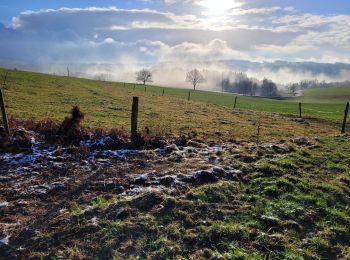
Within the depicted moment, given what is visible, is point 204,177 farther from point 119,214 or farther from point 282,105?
point 282,105

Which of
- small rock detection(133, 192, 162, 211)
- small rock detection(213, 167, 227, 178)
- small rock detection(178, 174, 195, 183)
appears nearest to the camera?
small rock detection(133, 192, 162, 211)

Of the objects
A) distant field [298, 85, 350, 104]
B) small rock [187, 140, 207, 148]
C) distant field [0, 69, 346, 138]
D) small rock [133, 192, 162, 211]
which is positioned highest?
distant field [298, 85, 350, 104]

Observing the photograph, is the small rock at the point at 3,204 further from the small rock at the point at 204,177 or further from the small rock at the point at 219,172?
the small rock at the point at 219,172

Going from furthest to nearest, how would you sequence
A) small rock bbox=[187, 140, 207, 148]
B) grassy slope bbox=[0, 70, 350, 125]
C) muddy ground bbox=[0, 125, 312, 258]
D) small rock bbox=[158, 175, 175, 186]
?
1. grassy slope bbox=[0, 70, 350, 125]
2. small rock bbox=[187, 140, 207, 148]
3. small rock bbox=[158, 175, 175, 186]
4. muddy ground bbox=[0, 125, 312, 258]

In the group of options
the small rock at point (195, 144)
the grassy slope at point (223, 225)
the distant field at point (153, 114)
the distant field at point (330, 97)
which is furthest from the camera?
the distant field at point (330, 97)

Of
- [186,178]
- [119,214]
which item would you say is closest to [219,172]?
[186,178]

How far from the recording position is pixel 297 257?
7.10m

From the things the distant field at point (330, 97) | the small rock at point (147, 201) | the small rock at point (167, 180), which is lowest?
the small rock at point (147, 201)

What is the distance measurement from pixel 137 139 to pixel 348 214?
8458 millimetres

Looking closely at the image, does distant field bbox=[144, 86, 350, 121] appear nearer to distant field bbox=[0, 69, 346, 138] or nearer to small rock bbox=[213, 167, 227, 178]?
distant field bbox=[0, 69, 346, 138]

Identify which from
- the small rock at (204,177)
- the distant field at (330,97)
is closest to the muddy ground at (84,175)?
the small rock at (204,177)

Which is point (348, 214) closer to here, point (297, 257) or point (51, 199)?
point (297, 257)

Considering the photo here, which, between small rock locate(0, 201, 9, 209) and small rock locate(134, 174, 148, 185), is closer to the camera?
small rock locate(0, 201, 9, 209)

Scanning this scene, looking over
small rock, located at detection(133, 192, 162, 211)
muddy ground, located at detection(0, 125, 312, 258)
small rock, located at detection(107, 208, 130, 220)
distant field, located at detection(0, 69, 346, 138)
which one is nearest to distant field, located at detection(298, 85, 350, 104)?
distant field, located at detection(0, 69, 346, 138)
